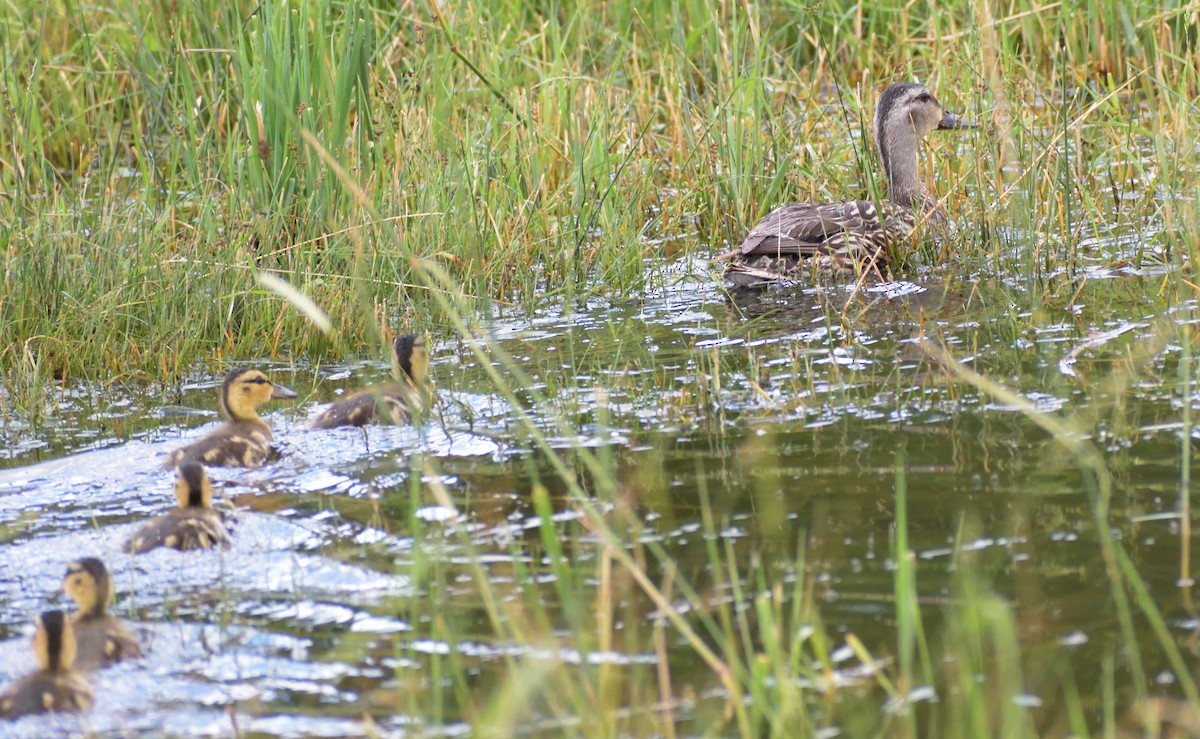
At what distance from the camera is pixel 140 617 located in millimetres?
3469

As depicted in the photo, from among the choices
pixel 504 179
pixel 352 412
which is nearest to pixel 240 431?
pixel 352 412

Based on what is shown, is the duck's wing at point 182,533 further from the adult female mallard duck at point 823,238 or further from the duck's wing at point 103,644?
the adult female mallard duck at point 823,238

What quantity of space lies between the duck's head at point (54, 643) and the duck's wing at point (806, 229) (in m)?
3.95

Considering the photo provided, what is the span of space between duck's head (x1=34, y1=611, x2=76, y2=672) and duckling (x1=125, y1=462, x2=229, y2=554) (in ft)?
1.83

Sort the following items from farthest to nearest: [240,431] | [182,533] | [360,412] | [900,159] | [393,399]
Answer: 1. [900,159]
2. [393,399]
3. [360,412]
4. [240,431]
5. [182,533]

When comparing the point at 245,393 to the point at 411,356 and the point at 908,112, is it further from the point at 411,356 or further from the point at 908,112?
the point at 908,112

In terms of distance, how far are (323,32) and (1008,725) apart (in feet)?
15.3

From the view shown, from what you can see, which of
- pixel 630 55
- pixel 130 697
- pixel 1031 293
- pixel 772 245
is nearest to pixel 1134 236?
pixel 1031 293

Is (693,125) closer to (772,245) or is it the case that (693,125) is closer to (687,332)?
(772,245)

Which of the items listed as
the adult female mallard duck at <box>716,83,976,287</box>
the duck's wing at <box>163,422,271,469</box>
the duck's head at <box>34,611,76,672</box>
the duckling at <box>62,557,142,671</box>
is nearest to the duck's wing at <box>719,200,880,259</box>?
the adult female mallard duck at <box>716,83,976,287</box>

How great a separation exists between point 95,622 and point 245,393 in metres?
1.72

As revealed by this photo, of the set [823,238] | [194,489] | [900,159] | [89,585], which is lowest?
[89,585]

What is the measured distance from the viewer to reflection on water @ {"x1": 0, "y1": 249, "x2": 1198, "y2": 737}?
312 cm

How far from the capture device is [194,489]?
13.1ft
